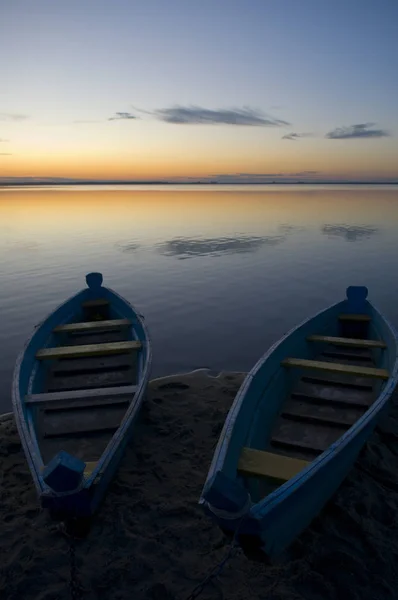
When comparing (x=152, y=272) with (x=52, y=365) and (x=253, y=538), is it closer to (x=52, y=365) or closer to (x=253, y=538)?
(x=52, y=365)

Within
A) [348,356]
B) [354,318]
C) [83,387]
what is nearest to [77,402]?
[83,387]

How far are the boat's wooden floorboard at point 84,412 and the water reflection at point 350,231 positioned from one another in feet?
81.2

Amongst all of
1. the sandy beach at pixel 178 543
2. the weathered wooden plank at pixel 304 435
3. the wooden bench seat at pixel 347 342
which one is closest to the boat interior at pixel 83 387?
the sandy beach at pixel 178 543

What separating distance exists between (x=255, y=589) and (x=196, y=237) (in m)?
29.3

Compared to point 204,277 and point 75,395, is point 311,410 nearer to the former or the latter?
point 75,395

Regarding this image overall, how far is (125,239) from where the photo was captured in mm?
32406

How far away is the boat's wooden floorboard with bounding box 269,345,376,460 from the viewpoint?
616 centimetres

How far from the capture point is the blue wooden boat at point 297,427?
4.07 metres

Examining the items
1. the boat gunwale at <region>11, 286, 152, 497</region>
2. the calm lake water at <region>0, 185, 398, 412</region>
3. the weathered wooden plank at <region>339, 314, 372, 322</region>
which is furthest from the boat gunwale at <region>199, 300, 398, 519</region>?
the calm lake water at <region>0, 185, 398, 412</region>

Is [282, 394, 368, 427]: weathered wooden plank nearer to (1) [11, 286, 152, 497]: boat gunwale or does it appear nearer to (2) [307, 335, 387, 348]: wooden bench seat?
(2) [307, 335, 387, 348]: wooden bench seat

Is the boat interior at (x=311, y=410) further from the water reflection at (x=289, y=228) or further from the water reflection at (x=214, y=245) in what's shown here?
the water reflection at (x=289, y=228)

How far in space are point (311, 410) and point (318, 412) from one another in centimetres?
12

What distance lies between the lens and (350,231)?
3378 cm

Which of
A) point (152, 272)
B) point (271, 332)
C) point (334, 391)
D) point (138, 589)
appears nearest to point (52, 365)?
point (138, 589)
